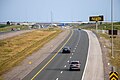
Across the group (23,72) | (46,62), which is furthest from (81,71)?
(46,62)

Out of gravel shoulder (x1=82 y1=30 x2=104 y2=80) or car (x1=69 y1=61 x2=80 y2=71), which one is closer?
gravel shoulder (x1=82 y1=30 x2=104 y2=80)

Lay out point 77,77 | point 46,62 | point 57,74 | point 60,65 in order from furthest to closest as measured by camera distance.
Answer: point 46,62, point 60,65, point 57,74, point 77,77

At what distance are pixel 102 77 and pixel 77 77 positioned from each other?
3.51 meters

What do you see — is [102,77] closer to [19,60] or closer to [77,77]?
[77,77]

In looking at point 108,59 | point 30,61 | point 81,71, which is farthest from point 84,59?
point 81,71

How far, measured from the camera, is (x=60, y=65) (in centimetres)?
6081

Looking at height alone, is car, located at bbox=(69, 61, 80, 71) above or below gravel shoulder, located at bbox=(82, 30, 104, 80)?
above

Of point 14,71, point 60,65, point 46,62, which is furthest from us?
point 46,62

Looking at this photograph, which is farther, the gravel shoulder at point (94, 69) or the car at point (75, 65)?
the car at point (75, 65)

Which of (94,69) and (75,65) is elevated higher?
(75,65)

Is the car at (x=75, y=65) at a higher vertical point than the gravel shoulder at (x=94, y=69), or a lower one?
higher

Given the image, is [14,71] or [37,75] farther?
[14,71]

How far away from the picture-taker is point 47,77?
157 feet

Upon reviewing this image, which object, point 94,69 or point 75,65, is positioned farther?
point 94,69
